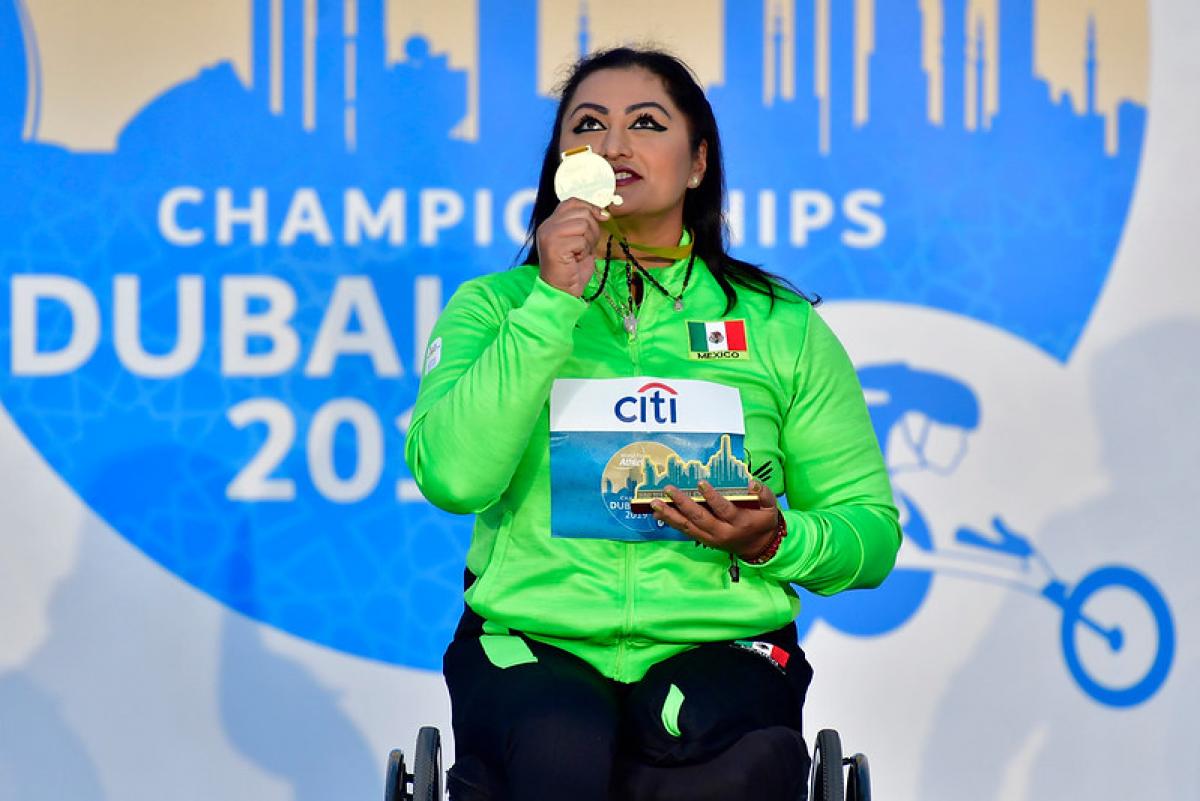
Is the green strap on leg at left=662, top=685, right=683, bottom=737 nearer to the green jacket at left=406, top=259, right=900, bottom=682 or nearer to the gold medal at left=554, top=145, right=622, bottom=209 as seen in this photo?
the green jacket at left=406, top=259, right=900, bottom=682

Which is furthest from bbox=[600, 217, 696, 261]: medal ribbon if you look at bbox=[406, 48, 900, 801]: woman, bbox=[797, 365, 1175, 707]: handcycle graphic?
bbox=[797, 365, 1175, 707]: handcycle graphic

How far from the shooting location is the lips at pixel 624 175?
2236 millimetres

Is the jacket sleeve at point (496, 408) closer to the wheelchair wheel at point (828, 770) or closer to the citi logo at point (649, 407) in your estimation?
the citi logo at point (649, 407)

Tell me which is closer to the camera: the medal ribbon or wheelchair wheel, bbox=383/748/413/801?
wheelchair wheel, bbox=383/748/413/801

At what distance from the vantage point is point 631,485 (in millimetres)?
2041

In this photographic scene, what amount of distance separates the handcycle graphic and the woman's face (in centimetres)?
118

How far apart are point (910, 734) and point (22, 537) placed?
1.86 metres

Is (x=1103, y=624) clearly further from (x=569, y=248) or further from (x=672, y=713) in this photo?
(x=569, y=248)

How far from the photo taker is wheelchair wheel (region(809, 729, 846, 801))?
1.99 meters

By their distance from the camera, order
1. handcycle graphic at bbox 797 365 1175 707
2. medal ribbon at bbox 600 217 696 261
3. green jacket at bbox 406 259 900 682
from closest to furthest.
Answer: green jacket at bbox 406 259 900 682
medal ribbon at bbox 600 217 696 261
handcycle graphic at bbox 797 365 1175 707

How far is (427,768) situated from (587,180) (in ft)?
2.51

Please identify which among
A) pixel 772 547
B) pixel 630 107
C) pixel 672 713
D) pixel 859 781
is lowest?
pixel 859 781

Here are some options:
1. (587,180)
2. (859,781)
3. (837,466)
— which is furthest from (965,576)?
(587,180)

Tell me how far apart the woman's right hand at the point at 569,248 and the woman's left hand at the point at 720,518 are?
11.1 inches
